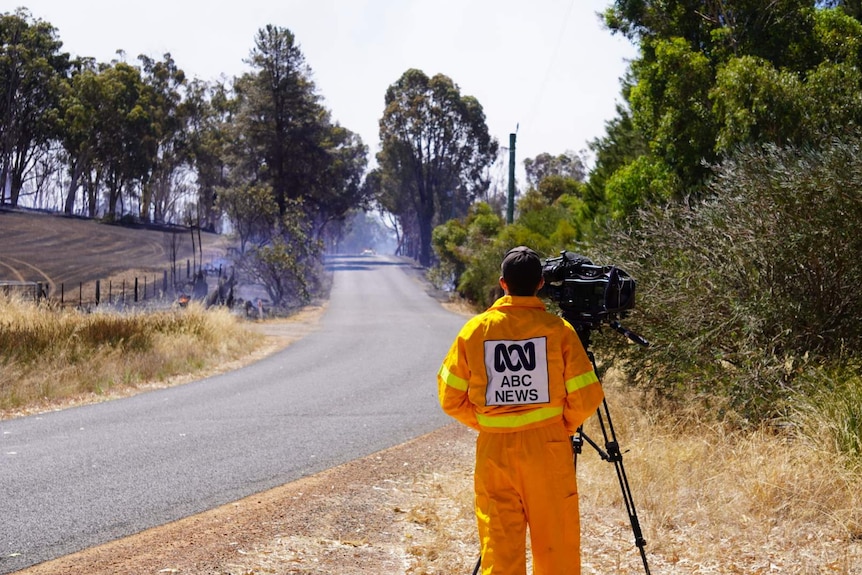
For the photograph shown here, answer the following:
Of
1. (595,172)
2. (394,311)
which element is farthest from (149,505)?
(394,311)

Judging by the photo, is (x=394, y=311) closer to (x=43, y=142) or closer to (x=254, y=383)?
(x=43, y=142)

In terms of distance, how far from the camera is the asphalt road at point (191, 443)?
6.55 metres

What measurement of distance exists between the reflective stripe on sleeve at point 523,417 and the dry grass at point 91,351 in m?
10.7

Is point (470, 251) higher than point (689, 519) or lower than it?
higher

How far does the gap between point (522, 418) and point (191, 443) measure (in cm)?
698

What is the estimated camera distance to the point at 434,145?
218ft

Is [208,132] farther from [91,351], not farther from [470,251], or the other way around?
[91,351]

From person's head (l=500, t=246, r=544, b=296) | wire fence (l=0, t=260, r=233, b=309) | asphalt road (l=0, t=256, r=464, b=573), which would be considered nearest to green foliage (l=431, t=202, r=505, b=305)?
wire fence (l=0, t=260, r=233, b=309)

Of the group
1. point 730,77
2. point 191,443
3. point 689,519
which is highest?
point 730,77

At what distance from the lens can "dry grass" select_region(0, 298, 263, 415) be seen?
44.5 ft

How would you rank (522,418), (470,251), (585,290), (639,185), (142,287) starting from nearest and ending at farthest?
(522,418)
(585,290)
(639,185)
(142,287)
(470,251)

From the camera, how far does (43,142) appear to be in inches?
1695

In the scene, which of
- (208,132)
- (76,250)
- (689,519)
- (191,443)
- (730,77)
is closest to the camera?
(689,519)

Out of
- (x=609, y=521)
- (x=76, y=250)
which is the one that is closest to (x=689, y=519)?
(x=609, y=521)
